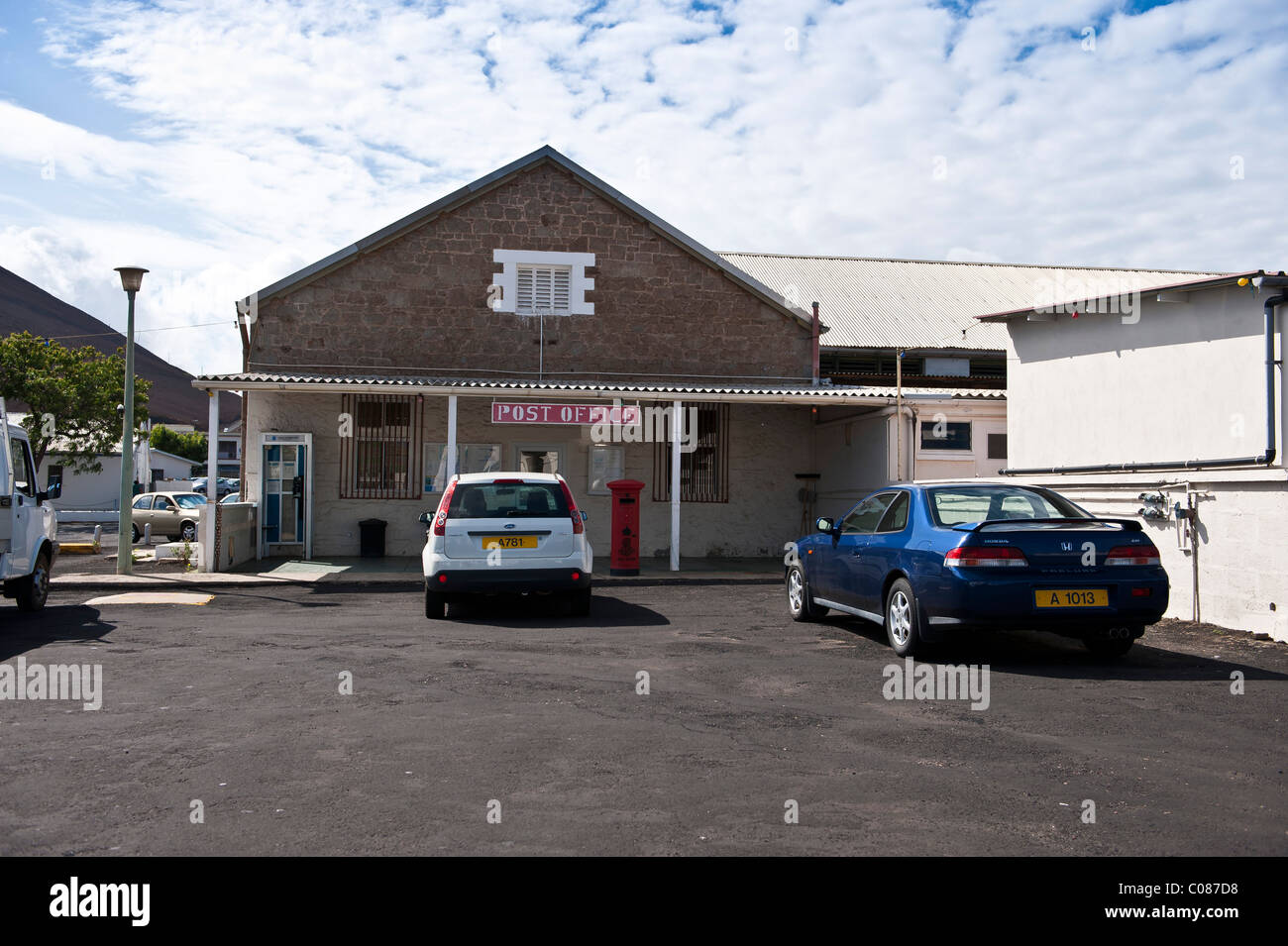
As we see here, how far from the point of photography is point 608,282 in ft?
65.0

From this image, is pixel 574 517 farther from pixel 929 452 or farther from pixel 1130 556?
pixel 929 452

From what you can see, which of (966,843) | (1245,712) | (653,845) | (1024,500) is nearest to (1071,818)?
(966,843)

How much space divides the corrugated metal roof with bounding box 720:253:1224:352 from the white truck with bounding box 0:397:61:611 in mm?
18649

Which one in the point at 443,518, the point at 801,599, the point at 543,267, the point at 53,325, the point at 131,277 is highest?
the point at 53,325

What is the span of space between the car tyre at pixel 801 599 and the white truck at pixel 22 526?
7572mm

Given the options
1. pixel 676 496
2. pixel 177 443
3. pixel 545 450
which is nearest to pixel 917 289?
pixel 545 450

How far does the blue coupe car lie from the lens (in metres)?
7.85

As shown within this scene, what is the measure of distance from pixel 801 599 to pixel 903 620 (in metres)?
2.36

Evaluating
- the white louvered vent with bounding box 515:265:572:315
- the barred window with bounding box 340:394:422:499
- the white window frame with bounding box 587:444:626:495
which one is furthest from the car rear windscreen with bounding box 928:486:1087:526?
the barred window with bounding box 340:394:422:499

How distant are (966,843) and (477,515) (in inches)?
295

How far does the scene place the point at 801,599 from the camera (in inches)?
427

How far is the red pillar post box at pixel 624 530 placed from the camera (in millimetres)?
15656

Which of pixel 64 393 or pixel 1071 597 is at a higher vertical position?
pixel 64 393
